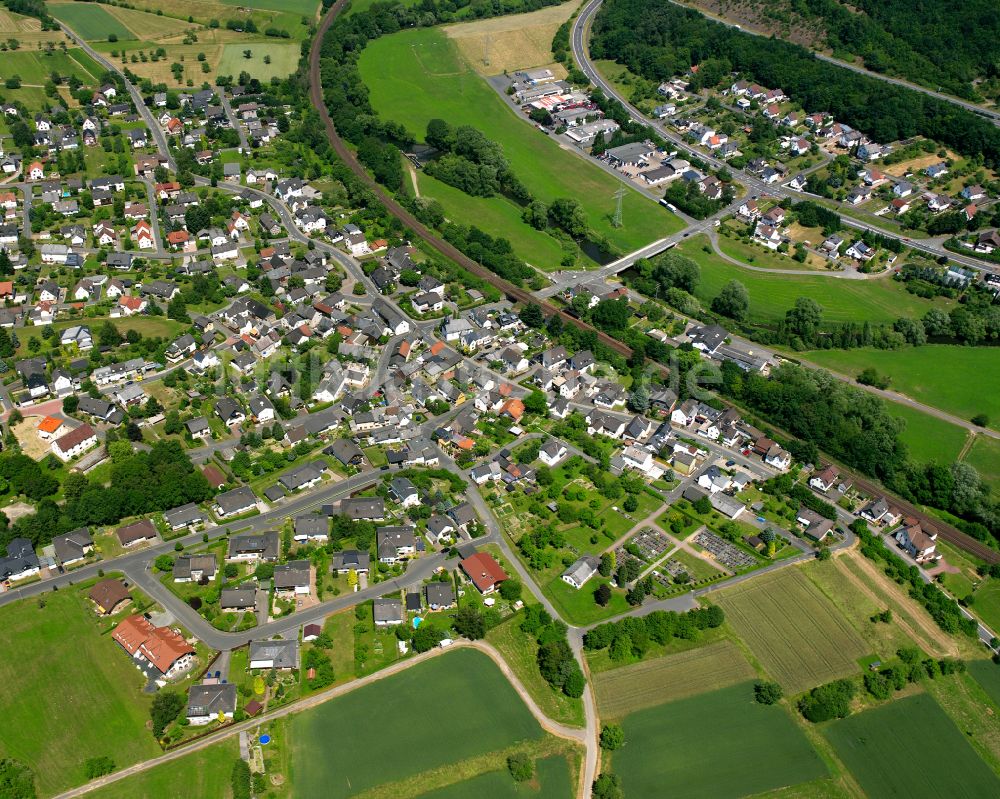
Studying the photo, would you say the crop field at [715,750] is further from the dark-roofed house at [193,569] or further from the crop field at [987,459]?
the crop field at [987,459]

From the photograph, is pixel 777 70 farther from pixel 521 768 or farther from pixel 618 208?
pixel 521 768

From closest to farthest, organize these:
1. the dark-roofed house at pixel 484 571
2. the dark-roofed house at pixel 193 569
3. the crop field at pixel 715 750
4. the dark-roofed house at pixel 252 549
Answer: the crop field at pixel 715 750 < the dark-roofed house at pixel 193 569 < the dark-roofed house at pixel 484 571 < the dark-roofed house at pixel 252 549

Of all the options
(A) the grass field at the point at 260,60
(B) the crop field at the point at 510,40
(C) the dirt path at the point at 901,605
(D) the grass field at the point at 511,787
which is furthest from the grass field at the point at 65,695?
(B) the crop field at the point at 510,40

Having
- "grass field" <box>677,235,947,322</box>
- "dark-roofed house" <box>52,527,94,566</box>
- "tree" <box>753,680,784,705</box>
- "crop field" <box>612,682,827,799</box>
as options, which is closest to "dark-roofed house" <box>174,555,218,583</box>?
"dark-roofed house" <box>52,527,94,566</box>

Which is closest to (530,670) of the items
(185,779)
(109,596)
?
(185,779)

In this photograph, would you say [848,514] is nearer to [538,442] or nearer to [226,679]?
[538,442]

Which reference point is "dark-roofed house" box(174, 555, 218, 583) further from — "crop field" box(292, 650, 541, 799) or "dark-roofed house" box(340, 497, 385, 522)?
"crop field" box(292, 650, 541, 799)
